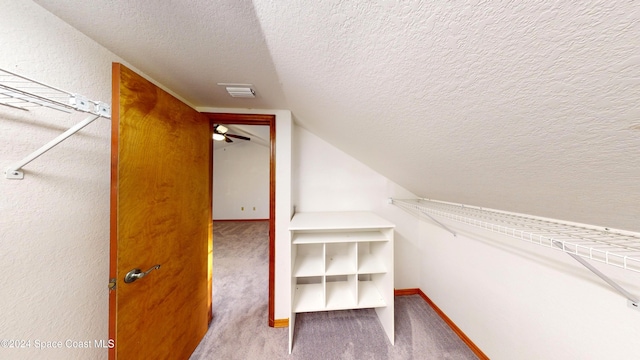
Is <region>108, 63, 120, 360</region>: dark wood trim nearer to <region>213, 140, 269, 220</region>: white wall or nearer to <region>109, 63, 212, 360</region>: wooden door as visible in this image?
<region>109, 63, 212, 360</region>: wooden door

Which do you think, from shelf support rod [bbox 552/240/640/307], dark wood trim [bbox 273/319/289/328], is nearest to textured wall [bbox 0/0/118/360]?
dark wood trim [bbox 273/319/289/328]

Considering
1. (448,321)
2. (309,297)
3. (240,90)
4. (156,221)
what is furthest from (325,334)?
(240,90)

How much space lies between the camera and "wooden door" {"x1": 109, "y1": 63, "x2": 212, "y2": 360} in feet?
2.71

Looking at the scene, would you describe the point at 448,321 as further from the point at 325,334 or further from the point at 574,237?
the point at 574,237

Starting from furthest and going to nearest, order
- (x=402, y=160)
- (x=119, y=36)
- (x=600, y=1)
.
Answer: (x=402, y=160) < (x=119, y=36) < (x=600, y=1)

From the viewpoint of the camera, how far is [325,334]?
1497mm

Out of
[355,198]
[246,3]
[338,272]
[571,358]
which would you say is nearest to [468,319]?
[571,358]

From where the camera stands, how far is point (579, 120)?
1.40ft

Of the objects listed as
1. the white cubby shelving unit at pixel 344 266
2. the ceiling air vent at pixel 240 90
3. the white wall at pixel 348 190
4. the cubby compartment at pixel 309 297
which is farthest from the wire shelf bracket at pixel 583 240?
the ceiling air vent at pixel 240 90

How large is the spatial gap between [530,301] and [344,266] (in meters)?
1.11

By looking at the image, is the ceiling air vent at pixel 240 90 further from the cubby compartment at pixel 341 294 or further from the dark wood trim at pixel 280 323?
the dark wood trim at pixel 280 323

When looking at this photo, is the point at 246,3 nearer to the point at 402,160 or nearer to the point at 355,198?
the point at 402,160

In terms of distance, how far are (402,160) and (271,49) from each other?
0.99 m

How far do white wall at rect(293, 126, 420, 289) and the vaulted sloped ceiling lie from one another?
801 mm
